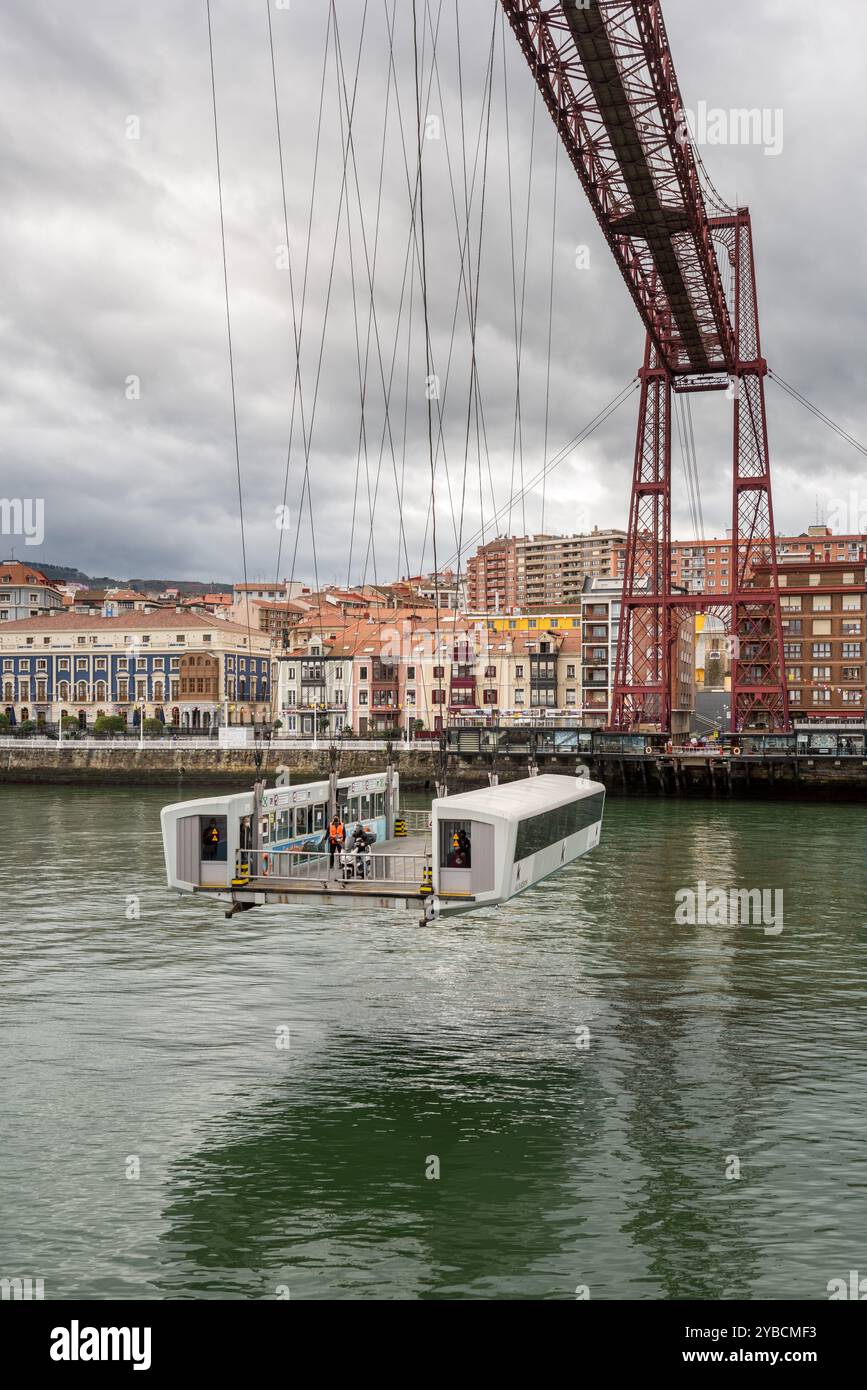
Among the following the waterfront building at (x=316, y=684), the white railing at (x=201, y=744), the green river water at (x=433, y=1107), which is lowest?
the green river water at (x=433, y=1107)

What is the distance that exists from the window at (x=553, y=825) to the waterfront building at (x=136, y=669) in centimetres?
9119

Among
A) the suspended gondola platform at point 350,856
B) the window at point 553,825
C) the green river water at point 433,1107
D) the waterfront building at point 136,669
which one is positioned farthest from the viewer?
the waterfront building at point 136,669

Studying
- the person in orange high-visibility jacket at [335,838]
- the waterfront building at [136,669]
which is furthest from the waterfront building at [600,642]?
the person in orange high-visibility jacket at [335,838]

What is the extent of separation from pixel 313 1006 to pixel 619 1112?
7.25m

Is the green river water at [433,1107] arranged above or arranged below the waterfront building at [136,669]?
below

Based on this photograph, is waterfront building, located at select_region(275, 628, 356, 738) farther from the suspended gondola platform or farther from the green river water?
the suspended gondola platform

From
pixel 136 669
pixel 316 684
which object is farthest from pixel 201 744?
pixel 136 669

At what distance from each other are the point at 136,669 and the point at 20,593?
44.7m

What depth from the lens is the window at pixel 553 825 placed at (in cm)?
1745

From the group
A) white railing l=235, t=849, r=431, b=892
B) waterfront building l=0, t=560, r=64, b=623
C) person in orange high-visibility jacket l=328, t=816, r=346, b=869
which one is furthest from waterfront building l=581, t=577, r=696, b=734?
person in orange high-visibility jacket l=328, t=816, r=346, b=869

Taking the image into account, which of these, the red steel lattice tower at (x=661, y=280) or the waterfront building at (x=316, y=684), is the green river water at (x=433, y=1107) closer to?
the red steel lattice tower at (x=661, y=280)

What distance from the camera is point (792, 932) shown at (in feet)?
91.9
